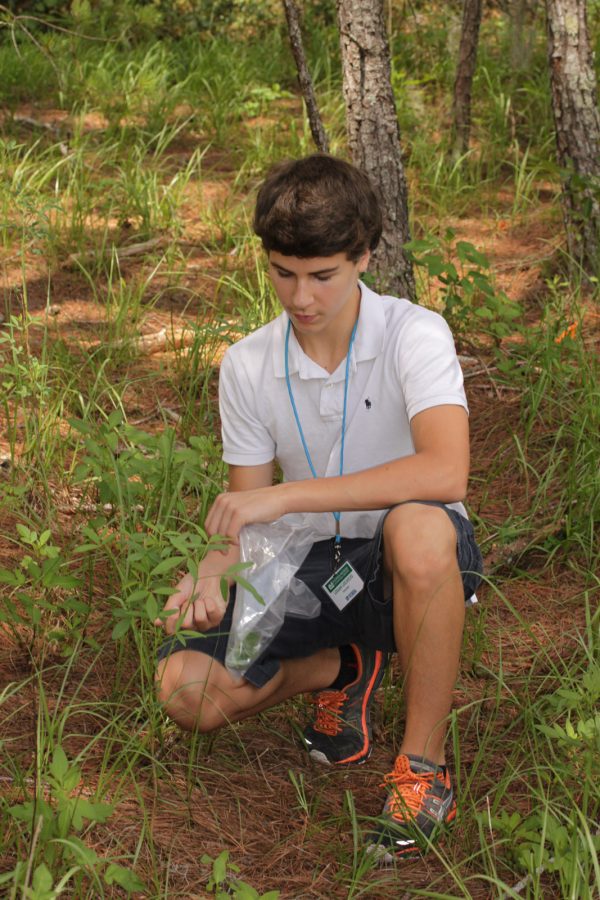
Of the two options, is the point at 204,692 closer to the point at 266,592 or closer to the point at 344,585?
the point at 266,592

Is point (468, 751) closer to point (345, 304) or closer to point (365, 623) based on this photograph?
point (365, 623)

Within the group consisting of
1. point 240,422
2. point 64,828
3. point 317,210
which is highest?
point 317,210

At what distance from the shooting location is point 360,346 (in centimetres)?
251

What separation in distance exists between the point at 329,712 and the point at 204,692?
0.36 m

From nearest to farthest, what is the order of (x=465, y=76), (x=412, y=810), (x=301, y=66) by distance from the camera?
1. (x=412, y=810)
2. (x=301, y=66)
3. (x=465, y=76)

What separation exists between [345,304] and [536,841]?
1.20 metres

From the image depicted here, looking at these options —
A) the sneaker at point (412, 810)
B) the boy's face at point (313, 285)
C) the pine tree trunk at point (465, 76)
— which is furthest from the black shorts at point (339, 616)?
the pine tree trunk at point (465, 76)

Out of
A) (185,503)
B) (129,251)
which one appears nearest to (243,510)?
(185,503)

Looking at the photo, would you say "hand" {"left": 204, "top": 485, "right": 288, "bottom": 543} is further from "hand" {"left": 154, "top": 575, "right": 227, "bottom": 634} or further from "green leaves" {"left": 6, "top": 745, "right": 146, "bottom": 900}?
"green leaves" {"left": 6, "top": 745, "right": 146, "bottom": 900}

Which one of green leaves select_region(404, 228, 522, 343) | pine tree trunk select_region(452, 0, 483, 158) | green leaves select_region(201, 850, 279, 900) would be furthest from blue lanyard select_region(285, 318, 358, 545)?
pine tree trunk select_region(452, 0, 483, 158)

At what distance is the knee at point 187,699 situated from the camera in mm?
2344

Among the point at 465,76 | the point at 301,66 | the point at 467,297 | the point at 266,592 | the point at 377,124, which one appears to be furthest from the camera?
the point at 465,76

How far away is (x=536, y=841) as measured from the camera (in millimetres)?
2029

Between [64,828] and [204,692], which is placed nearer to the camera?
[64,828]
